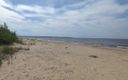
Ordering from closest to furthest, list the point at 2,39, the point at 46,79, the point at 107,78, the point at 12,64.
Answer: the point at 46,79 → the point at 107,78 → the point at 12,64 → the point at 2,39

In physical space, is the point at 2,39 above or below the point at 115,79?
above

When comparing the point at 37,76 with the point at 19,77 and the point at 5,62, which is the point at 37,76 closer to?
the point at 19,77

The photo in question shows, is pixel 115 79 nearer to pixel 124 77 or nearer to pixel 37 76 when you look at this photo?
pixel 124 77

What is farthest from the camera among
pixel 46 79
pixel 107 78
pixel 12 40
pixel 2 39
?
pixel 12 40

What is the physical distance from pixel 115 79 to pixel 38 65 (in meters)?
3.22

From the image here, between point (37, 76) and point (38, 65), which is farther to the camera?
point (38, 65)

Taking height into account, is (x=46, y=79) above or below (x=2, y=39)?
below

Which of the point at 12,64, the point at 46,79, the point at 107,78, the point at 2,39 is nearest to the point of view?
the point at 46,79

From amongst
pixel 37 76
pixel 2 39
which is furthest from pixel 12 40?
pixel 37 76

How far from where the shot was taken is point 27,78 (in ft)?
19.5

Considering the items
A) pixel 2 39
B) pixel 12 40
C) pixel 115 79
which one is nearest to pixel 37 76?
pixel 115 79

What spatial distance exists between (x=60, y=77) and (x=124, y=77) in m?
2.32

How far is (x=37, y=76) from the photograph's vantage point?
619 cm

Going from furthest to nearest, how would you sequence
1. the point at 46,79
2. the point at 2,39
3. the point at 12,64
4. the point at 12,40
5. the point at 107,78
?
the point at 12,40
the point at 2,39
the point at 12,64
the point at 107,78
the point at 46,79
